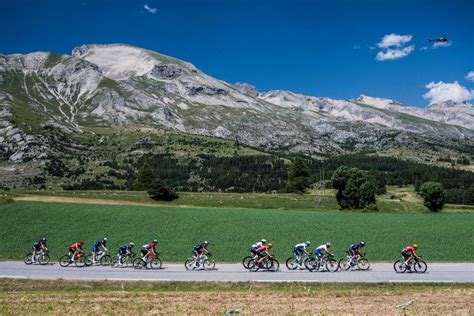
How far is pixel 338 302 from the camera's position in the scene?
2256 cm

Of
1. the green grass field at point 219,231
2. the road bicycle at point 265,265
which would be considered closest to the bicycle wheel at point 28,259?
the green grass field at point 219,231

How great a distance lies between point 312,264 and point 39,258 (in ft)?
84.4

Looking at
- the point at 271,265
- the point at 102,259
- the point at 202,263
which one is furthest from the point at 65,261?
the point at 271,265

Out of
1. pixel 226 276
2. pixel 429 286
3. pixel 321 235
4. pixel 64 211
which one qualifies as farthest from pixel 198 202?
pixel 429 286

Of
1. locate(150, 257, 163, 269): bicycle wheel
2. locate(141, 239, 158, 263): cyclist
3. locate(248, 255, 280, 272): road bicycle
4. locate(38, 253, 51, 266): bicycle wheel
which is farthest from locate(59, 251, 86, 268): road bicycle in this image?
locate(248, 255, 280, 272): road bicycle

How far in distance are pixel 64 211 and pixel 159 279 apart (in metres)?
36.5

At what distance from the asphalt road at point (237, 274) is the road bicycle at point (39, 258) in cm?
102

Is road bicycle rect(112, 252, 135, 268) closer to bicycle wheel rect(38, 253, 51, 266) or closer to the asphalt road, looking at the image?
the asphalt road

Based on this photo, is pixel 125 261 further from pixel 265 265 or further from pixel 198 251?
pixel 265 265

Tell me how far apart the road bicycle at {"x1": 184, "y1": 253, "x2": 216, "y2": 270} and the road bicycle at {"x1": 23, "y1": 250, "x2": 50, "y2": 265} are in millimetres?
13963

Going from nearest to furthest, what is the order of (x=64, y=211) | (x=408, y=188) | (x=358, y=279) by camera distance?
1. (x=358, y=279)
2. (x=64, y=211)
3. (x=408, y=188)

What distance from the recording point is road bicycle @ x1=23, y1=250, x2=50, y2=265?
1516 inches

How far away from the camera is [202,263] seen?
36188 millimetres

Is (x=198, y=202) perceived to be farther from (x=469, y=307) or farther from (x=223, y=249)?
(x=469, y=307)
